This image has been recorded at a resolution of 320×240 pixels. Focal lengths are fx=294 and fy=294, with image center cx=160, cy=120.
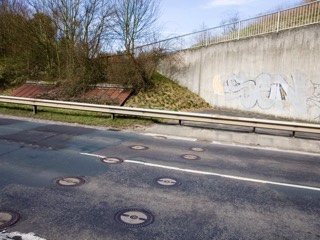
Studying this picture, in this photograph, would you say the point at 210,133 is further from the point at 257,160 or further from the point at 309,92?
the point at 309,92

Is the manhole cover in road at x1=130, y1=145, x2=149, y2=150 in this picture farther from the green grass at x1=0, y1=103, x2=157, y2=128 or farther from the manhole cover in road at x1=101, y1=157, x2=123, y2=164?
the green grass at x1=0, y1=103, x2=157, y2=128

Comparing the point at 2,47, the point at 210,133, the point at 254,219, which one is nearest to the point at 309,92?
the point at 210,133

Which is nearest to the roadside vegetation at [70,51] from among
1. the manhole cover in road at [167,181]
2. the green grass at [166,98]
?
the green grass at [166,98]

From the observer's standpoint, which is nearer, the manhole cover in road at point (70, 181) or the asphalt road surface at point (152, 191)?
the asphalt road surface at point (152, 191)

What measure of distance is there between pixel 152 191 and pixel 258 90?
11.2 meters

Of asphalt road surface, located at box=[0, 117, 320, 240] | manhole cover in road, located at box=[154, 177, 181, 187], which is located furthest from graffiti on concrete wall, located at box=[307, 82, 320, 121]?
manhole cover in road, located at box=[154, 177, 181, 187]

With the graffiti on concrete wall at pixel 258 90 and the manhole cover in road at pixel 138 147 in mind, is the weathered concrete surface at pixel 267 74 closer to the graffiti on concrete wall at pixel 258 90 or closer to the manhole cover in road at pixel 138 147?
the graffiti on concrete wall at pixel 258 90

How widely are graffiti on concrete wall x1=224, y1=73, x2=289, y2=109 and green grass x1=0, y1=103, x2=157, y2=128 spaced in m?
5.58

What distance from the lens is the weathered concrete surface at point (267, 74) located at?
41.8ft

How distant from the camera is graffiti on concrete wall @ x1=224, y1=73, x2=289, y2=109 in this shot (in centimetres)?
1387

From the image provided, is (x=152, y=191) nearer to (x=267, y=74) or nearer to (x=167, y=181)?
(x=167, y=181)

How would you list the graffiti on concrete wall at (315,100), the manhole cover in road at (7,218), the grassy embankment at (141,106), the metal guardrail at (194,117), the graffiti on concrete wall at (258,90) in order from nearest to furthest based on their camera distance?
the manhole cover in road at (7,218) → the metal guardrail at (194,117) → the grassy embankment at (141,106) → the graffiti on concrete wall at (315,100) → the graffiti on concrete wall at (258,90)

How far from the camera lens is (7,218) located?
4.13 metres

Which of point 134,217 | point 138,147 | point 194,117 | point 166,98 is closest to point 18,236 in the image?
point 134,217
